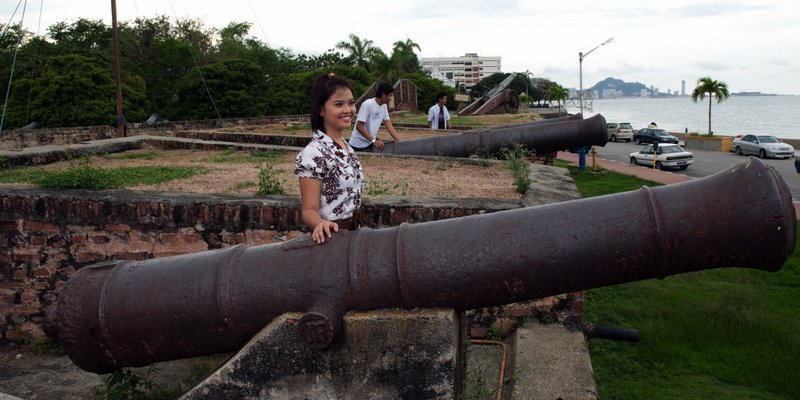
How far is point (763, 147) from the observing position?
86.0ft

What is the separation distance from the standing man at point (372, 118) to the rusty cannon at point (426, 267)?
4866mm

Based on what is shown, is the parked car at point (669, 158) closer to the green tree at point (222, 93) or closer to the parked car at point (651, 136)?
the parked car at point (651, 136)

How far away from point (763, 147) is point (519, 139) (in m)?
21.7

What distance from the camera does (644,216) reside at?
2410 mm

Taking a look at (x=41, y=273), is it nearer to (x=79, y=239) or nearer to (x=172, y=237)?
(x=79, y=239)

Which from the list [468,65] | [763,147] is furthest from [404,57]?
[468,65]

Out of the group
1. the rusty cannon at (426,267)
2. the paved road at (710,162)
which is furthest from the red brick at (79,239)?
the paved road at (710,162)

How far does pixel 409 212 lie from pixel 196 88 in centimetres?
2577

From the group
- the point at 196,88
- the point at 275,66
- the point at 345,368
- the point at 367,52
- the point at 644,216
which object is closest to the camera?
the point at 644,216

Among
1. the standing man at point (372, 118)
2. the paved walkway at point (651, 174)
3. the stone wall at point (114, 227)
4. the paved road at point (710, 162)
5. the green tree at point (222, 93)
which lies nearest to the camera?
the stone wall at point (114, 227)

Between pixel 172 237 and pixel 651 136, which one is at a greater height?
pixel 172 237

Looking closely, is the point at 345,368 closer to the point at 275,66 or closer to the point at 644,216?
the point at 644,216

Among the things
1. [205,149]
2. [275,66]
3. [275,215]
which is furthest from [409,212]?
[275,66]

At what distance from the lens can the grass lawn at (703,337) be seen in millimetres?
4102
